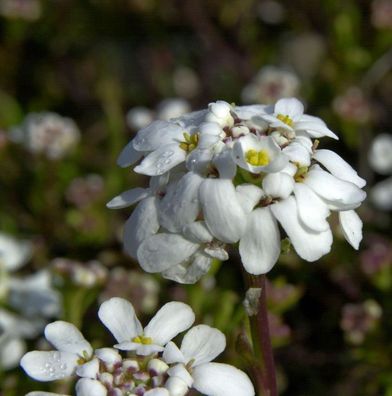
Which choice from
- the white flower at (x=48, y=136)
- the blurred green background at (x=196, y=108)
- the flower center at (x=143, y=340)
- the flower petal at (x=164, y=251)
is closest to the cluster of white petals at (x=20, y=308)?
the blurred green background at (x=196, y=108)

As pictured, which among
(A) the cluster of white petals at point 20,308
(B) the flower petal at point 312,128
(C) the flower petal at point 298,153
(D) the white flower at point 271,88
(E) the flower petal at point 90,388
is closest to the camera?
(E) the flower petal at point 90,388

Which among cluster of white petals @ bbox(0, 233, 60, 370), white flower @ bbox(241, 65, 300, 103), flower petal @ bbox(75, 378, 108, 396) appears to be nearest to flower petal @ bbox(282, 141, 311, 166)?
flower petal @ bbox(75, 378, 108, 396)

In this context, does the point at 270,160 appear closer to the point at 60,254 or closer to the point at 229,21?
the point at 60,254

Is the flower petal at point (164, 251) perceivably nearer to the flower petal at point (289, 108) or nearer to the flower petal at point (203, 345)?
the flower petal at point (203, 345)

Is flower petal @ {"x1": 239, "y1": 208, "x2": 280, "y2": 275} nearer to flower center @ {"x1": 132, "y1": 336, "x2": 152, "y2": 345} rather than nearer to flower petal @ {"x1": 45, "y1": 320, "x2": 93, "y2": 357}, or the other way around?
flower center @ {"x1": 132, "y1": 336, "x2": 152, "y2": 345}

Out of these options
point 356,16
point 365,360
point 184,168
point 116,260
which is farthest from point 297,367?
point 356,16

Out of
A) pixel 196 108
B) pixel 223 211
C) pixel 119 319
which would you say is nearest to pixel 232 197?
pixel 223 211

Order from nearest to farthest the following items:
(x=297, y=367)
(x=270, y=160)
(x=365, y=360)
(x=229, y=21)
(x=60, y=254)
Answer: (x=270, y=160) < (x=365, y=360) < (x=297, y=367) < (x=60, y=254) < (x=229, y=21)
